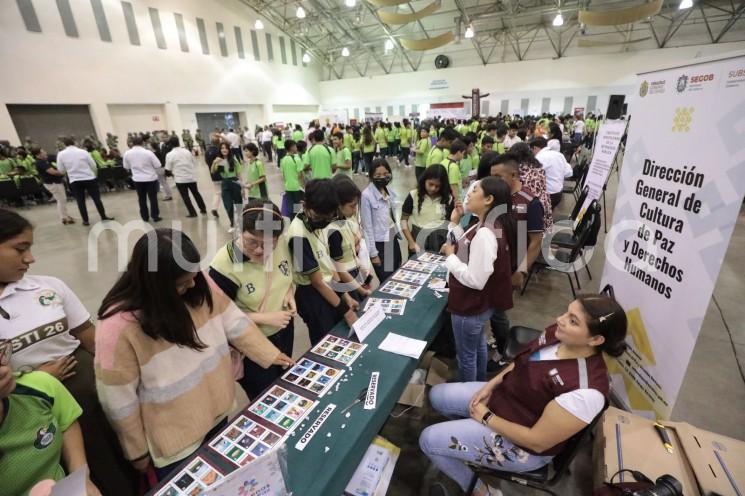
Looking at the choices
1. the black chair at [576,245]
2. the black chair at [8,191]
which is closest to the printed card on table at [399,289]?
the black chair at [576,245]

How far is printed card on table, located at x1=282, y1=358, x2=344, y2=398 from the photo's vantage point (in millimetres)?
1409

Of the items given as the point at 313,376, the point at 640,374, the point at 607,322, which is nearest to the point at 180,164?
the point at 313,376

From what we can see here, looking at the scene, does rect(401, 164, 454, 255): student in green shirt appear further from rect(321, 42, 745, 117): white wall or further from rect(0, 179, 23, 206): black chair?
rect(321, 42, 745, 117): white wall

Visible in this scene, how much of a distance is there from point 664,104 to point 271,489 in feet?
7.85

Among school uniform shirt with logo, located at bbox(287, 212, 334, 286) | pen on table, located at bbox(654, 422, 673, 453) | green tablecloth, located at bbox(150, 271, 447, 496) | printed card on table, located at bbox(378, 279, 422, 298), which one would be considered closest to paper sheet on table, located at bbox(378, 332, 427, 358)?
green tablecloth, located at bbox(150, 271, 447, 496)

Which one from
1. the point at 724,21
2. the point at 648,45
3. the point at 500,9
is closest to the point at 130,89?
the point at 500,9

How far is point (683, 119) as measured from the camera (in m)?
1.56

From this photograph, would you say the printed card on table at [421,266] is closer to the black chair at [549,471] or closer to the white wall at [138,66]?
the black chair at [549,471]

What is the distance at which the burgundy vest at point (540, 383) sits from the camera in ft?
3.94

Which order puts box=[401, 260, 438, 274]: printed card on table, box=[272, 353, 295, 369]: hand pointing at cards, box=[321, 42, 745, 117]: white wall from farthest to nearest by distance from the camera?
box=[321, 42, 745, 117]: white wall < box=[401, 260, 438, 274]: printed card on table < box=[272, 353, 295, 369]: hand pointing at cards

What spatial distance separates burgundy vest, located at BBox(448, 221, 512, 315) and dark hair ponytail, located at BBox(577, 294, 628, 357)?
60 centimetres

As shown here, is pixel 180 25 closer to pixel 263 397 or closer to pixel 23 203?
pixel 23 203

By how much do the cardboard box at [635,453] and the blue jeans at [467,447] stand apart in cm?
55

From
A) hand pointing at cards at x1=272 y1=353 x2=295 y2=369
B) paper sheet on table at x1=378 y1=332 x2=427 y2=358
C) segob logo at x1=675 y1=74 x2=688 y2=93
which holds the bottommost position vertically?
paper sheet on table at x1=378 y1=332 x2=427 y2=358
